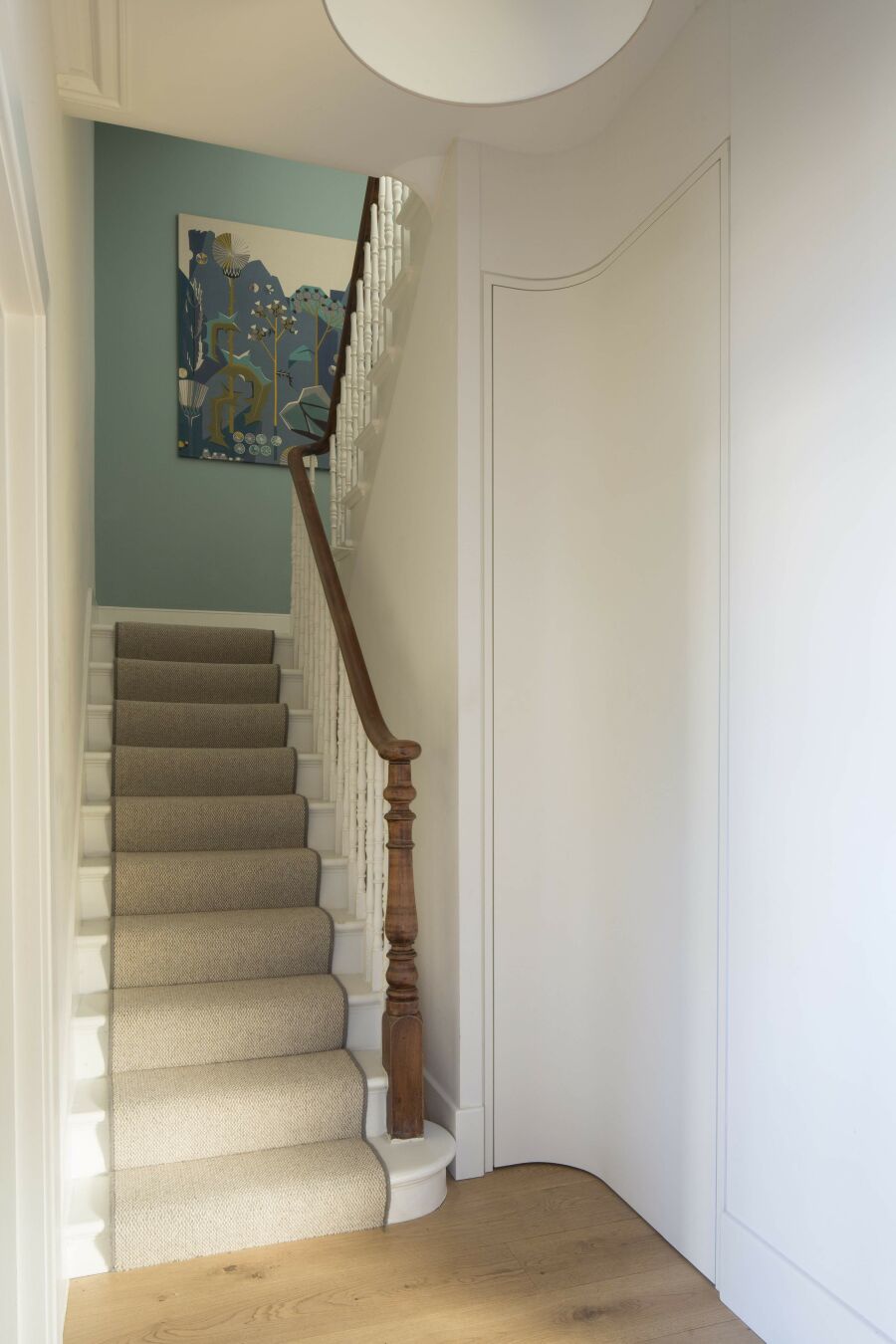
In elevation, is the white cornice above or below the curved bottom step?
above

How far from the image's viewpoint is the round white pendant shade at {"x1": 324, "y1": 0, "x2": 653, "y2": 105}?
1383 millimetres

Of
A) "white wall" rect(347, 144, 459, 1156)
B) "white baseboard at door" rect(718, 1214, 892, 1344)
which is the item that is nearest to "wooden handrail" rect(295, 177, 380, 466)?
"white wall" rect(347, 144, 459, 1156)

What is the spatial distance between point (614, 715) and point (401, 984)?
2.85 feet

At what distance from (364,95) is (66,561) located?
144 cm

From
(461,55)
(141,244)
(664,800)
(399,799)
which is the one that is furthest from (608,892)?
(141,244)

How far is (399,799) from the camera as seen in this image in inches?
102

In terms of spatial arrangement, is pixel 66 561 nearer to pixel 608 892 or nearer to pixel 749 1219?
pixel 608 892

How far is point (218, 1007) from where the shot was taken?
8.86ft

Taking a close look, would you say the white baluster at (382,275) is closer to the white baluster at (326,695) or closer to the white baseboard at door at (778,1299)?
the white baluster at (326,695)

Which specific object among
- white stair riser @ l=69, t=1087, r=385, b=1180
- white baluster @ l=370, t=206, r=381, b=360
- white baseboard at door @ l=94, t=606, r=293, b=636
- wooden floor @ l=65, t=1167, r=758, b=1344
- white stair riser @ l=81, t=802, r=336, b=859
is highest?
white baluster @ l=370, t=206, r=381, b=360

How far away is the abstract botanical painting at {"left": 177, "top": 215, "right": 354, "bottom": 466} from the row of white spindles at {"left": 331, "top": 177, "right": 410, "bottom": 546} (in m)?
1.19

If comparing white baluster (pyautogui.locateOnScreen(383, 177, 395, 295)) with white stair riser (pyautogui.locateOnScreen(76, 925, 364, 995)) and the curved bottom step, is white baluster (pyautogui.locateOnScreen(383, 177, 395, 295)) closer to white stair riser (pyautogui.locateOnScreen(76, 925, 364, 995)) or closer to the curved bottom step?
white stair riser (pyautogui.locateOnScreen(76, 925, 364, 995))

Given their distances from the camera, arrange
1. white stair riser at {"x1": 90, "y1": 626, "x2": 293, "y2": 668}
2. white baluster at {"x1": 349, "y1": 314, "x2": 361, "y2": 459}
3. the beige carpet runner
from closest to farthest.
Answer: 1. the beige carpet runner
2. white baluster at {"x1": 349, "y1": 314, "x2": 361, "y2": 459}
3. white stair riser at {"x1": 90, "y1": 626, "x2": 293, "y2": 668}

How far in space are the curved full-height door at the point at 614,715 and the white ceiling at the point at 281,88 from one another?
0.39 meters
